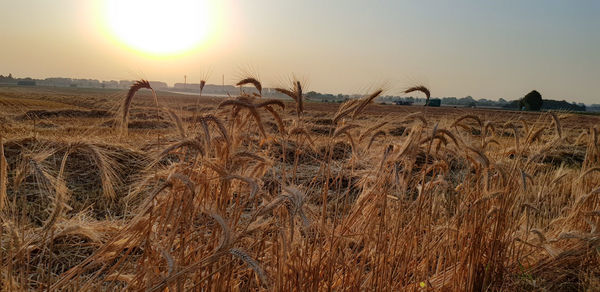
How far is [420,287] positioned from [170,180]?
1832mm

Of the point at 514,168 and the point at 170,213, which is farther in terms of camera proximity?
the point at 514,168

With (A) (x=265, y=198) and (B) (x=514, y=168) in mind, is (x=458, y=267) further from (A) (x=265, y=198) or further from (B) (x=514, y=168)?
(A) (x=265, y=198)

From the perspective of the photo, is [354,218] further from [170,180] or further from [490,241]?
[170,180]

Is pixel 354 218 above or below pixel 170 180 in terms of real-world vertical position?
below

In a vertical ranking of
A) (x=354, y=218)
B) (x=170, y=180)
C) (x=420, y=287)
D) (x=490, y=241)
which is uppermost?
(x=170, y=180)

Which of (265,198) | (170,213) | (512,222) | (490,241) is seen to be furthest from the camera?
(512,222)

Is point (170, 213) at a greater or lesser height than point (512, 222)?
greater

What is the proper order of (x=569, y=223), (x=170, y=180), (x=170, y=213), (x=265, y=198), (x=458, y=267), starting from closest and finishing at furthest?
(x=170, y=180)
(x=170, y=213)
(x=265, y=198)
(x=458, y=267)
(x=569, y=223)

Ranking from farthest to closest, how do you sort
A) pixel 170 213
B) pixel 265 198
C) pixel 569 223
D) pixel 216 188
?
1. pixel 569 223
2. pixel 265 198
3. pixel 216 188
4. pixel 170 213

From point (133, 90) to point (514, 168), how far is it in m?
2.84

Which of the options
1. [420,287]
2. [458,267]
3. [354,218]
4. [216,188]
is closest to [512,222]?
[458,267]

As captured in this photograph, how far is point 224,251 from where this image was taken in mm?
1392

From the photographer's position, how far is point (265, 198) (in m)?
2.16

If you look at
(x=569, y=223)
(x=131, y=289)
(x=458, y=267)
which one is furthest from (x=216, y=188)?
(x=569, y=223)
